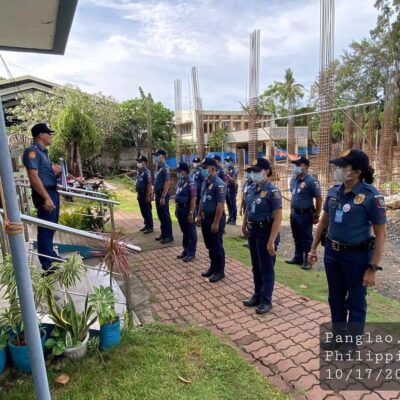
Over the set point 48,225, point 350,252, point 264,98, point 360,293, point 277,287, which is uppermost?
point 264,98

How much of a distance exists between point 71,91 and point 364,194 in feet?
47.3

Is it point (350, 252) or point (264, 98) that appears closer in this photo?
point (350, 252)

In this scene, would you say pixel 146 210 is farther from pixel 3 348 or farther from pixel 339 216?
pixel 339 216

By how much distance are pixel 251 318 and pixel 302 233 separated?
6.99 ft

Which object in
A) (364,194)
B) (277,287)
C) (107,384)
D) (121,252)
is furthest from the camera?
(277,287)

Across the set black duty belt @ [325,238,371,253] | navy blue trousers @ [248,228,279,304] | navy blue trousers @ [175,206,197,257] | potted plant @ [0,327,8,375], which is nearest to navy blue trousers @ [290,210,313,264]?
navy blue trousers @ [175,206,197,257]

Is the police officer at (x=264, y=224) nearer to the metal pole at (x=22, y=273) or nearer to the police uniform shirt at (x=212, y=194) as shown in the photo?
the police uniform shirt at (x=212, y=194)

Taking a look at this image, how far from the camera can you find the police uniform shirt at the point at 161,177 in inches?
244

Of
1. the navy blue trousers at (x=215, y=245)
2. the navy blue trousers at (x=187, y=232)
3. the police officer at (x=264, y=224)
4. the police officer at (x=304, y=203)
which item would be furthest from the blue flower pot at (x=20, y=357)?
the police officer at (x=304, y=203)

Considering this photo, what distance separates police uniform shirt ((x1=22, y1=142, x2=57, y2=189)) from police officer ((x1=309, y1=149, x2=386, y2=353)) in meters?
3.02

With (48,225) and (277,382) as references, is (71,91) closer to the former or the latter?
(48,225)

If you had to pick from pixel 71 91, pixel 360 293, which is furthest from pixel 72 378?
pixel 71 91

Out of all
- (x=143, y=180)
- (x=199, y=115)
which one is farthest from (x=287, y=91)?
(x=143, y=180)

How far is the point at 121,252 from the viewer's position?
272 centimetres
